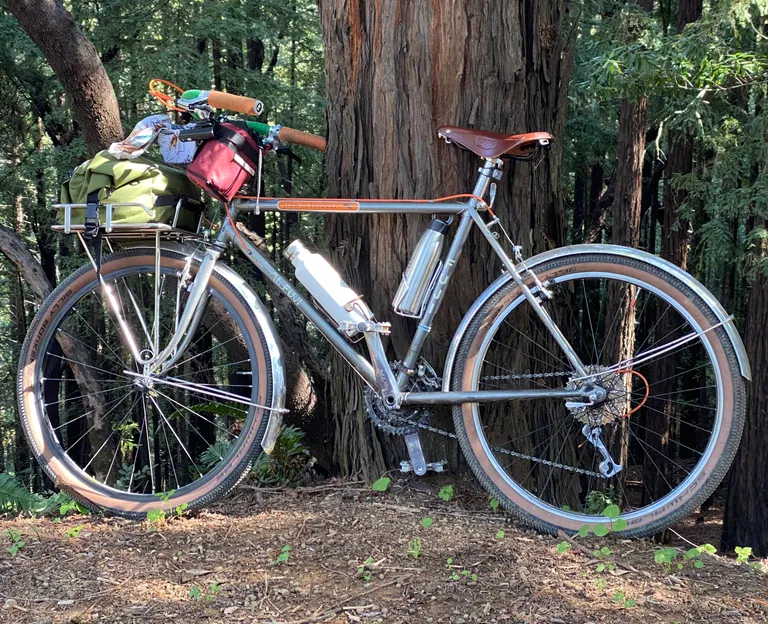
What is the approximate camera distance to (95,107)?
4.96 metres

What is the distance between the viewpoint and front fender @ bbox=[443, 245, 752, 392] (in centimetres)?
234

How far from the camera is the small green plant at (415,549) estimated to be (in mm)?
2314

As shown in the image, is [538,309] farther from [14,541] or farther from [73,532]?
[14,541]

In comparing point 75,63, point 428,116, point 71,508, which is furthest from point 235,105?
point 75,63

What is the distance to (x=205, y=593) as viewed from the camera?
7.06 feet

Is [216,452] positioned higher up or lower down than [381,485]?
lower down

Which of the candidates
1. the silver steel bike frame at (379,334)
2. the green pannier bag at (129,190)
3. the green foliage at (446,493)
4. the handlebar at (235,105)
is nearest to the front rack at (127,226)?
the green pannier bag at (129,190)

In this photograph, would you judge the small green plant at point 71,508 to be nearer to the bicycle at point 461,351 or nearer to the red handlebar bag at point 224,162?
the bicycle at point 461,351

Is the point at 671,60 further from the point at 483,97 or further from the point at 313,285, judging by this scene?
the point at 313,285

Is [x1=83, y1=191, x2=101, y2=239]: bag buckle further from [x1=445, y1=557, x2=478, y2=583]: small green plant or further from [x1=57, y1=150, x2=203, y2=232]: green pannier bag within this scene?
[x1=445, y1=557, x2=478, y2=583]: small green plant

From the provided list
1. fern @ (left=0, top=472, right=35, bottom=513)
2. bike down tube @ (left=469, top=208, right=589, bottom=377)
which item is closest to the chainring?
bike down tube @ (left=469, top=208, right=589, bottom=377)

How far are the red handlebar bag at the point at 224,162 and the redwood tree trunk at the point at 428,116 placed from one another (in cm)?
44

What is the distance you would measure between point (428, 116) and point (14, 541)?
226cm

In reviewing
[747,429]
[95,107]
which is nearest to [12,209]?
[95,107]
